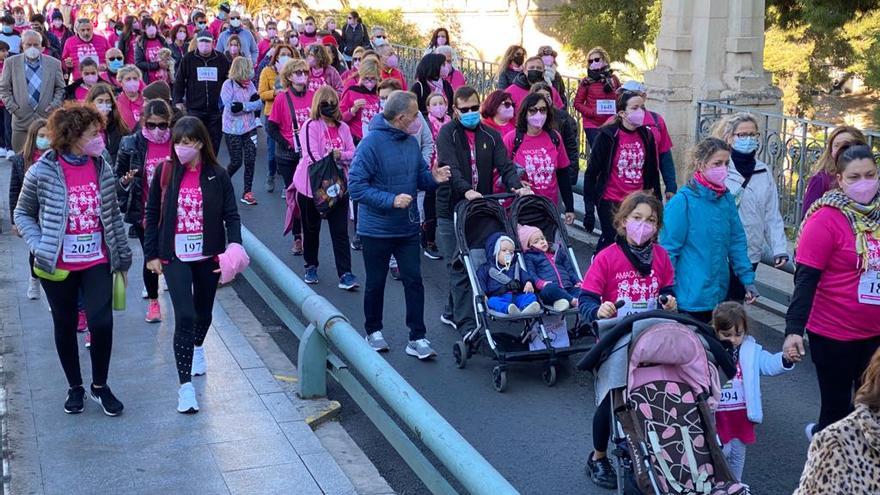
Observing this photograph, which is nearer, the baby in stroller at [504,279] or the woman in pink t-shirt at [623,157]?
the baby in stroller at [504,279]

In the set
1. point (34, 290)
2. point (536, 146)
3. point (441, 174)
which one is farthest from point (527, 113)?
point (34, 290)

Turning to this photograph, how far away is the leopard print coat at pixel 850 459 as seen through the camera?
13.4 feet

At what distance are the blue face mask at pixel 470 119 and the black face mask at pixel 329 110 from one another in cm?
157

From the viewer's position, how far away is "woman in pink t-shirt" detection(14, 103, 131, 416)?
7594 mm

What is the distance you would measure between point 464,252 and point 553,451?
2.09 metres

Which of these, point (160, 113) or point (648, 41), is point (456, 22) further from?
point (160, 113)

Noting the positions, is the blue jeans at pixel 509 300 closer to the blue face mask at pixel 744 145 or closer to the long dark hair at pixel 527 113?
the blue face mask at pixel 744 145

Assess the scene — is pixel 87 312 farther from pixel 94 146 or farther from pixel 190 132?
pixel 190 132

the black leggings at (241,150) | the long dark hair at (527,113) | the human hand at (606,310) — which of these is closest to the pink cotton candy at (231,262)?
the human hand at (606,310)

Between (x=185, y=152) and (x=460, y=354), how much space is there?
2497mm

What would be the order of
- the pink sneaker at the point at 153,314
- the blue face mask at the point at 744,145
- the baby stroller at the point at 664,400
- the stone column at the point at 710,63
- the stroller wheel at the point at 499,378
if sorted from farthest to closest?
the stone column at the point at 710,63, the pink sneaker at the point at 153,314, the stroller wheel at the point at 499,378, the blue face mask at the point at 744,145, the baby stroller at the point at 664,400

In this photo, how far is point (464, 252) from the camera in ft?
30.0

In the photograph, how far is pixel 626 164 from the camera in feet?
33.6

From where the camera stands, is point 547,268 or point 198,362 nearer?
point 198,362
